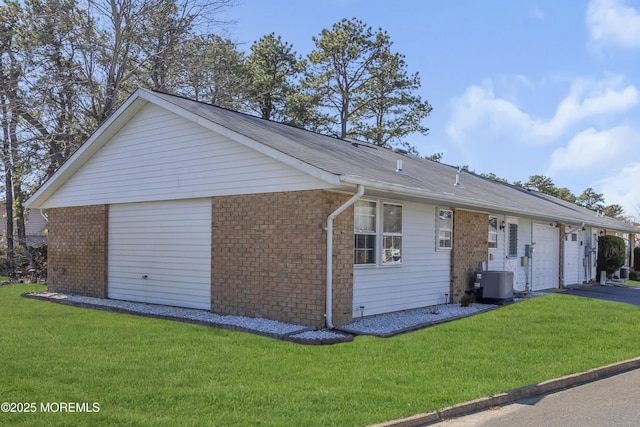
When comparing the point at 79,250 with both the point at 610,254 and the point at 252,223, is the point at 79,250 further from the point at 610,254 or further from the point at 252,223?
the point at 610,254

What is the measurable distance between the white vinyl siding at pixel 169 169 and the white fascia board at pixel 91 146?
0.15 meters

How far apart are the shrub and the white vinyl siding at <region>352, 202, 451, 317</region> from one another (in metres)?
12.9

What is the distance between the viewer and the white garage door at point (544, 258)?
677 inches

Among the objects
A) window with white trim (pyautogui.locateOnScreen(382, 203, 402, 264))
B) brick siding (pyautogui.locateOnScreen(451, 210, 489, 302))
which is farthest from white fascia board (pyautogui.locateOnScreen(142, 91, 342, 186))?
brick siding (pyautogui.locateOnScreen(451, 210, 489, 302))

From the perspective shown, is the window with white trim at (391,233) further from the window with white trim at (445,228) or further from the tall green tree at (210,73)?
the tall green tree at (210,73)

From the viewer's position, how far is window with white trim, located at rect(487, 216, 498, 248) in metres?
14.7

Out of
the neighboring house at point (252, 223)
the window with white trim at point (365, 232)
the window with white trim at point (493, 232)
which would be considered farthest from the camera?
the window with white trim at point (493, 232)

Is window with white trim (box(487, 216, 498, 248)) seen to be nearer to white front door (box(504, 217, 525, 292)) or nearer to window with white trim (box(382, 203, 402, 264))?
white front door (box(504, 217, 525, 292))

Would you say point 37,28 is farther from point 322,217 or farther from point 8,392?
point 8,392

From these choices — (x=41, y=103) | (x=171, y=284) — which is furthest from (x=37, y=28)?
(x=171, y=284)

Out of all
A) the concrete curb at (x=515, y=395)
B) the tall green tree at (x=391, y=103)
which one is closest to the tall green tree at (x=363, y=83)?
the tall green tree at (x=391, y=103)

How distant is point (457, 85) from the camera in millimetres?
13656

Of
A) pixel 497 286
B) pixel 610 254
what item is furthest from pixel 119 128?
pixel 610 254

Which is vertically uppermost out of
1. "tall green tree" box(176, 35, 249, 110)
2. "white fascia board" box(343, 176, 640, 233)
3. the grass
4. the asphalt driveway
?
"tall green tree" box(176, 35, 249, 110)
